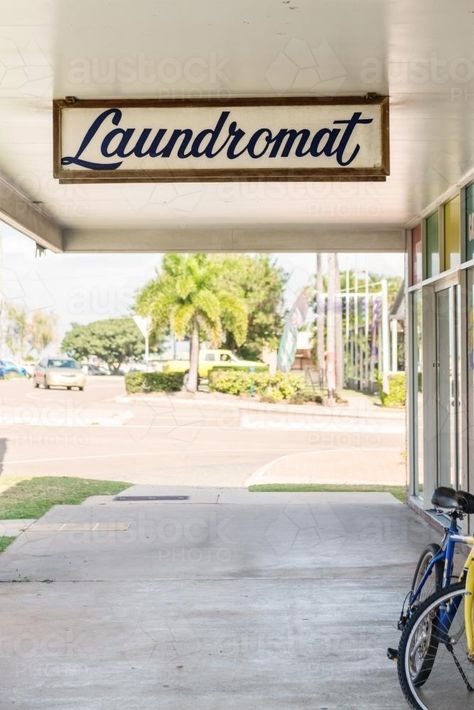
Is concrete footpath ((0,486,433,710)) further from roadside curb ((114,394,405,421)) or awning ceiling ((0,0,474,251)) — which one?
roadside curb ((114,394,405,421))

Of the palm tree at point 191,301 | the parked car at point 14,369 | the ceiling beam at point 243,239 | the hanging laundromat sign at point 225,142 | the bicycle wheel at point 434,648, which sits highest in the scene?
the palm tree at point 191,301

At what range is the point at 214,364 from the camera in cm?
4281

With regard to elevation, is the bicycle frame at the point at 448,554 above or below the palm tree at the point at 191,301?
below

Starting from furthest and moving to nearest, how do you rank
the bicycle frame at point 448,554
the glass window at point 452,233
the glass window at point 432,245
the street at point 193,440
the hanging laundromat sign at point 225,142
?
the street at point 193,440
the glass window at point 432,245
the glass window at point 452,233
the hanging laundromat sign at point 225,142
the bicycle frame at point 448,554

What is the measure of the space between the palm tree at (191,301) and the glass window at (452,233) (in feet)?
79.8

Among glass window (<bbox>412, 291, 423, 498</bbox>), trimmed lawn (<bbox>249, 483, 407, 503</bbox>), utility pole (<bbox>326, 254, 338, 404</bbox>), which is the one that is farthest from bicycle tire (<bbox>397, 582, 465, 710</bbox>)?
utility pole (<bbox>326, 254, 338, 404</bbox>)

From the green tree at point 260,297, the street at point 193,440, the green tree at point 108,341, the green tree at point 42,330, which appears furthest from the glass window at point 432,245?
the green tree at point 42,330

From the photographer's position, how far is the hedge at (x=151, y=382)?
1391 inches

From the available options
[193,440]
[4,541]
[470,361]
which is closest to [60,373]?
[193,440]

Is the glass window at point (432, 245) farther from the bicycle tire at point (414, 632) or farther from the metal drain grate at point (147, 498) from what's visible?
the bicycle tire at point (414, 632)

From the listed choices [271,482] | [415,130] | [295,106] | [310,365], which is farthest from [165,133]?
[310,365]

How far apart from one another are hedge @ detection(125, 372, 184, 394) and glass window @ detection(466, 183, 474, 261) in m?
27.2

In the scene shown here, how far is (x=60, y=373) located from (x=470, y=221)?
104 ft

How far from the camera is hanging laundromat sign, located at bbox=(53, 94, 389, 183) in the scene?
5.37 metres
